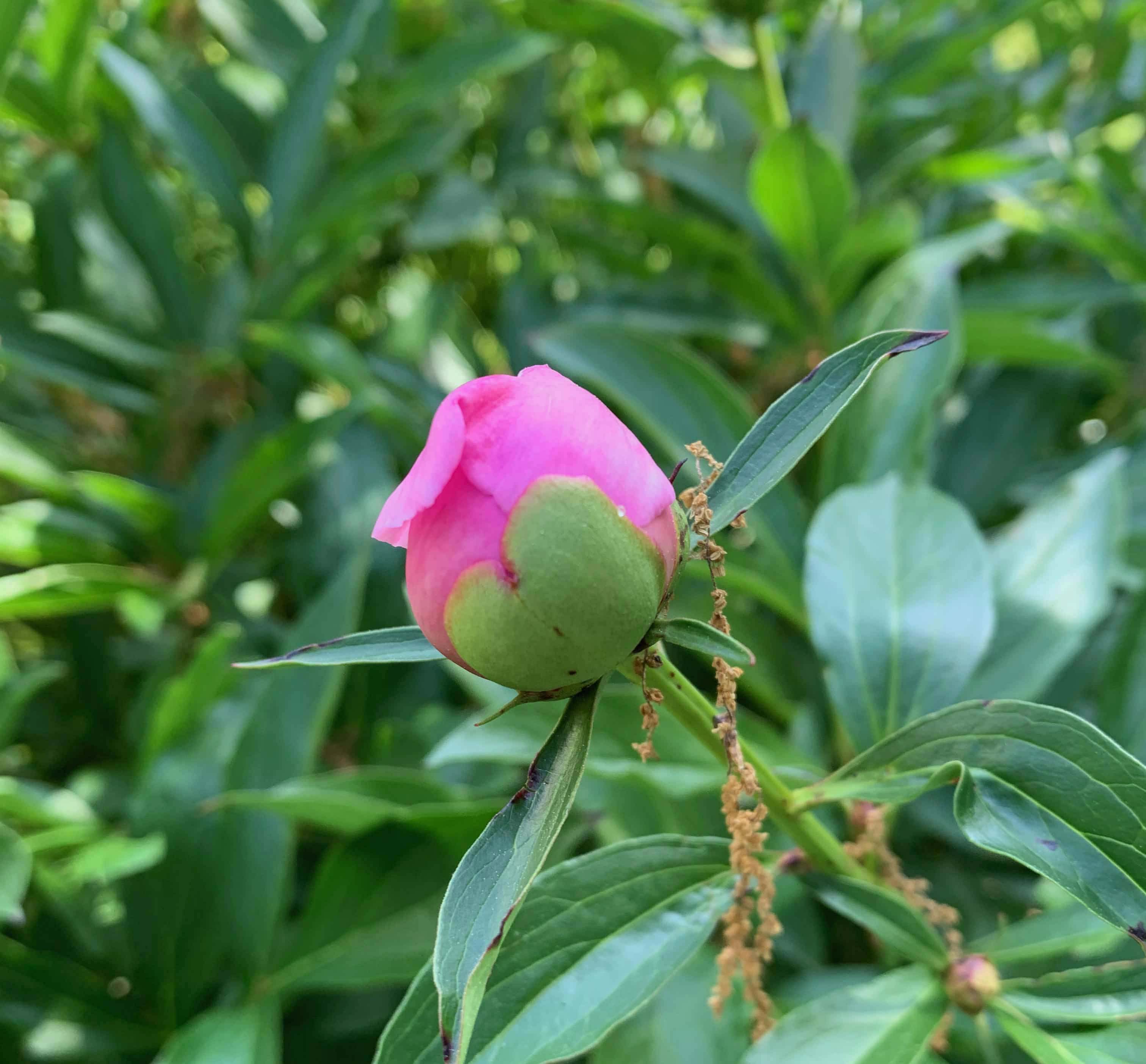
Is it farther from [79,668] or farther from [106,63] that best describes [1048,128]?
[79,668]

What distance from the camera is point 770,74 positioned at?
0.91 m

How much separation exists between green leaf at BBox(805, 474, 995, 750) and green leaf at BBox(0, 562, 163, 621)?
0.58 m

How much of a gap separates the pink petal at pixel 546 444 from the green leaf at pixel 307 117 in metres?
0.74

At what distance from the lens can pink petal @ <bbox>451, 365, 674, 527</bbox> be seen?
0.29 m

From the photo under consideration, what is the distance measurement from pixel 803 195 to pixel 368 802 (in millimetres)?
607

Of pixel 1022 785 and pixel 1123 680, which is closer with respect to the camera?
pixel 1022 785

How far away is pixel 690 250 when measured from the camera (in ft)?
3.36

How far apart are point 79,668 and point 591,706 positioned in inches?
31.4

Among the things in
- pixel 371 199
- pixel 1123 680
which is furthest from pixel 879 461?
pixel 371 199

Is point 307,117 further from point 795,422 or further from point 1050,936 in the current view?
point 1050,936

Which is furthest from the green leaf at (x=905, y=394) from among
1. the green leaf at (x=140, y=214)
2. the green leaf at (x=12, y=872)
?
the green leaf at (x=140, y=214)

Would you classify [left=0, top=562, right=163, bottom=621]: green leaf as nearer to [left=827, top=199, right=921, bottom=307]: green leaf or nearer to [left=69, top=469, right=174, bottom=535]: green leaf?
[left=69, top=469, right=174, bottom=535]: green leaf

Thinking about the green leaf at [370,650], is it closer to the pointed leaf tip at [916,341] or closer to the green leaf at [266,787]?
the pointed leaf tip at [916,341]

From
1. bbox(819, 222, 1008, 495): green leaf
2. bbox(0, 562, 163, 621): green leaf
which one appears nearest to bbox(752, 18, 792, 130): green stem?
bbox(819, 222, 1008, 495): green leaf
